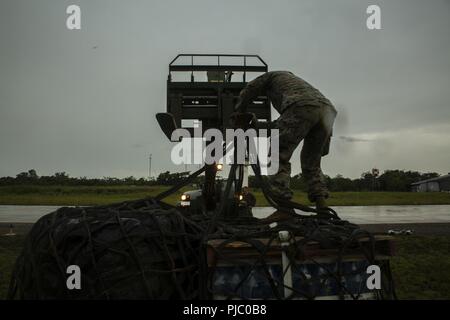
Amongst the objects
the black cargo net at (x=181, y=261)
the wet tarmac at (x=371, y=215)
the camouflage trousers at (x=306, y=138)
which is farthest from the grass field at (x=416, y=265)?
the wet tarmac at (x=371, y=215)

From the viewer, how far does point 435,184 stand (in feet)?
219

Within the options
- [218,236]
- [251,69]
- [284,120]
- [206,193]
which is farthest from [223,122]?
[218,236]

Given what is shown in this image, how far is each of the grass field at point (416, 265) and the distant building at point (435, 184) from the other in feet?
206

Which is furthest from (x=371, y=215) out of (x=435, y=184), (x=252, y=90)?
(x=435, y=184)

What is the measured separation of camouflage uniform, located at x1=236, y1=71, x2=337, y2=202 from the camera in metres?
3.64

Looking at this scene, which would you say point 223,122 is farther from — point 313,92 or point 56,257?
point 56,257

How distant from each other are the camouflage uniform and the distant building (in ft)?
224

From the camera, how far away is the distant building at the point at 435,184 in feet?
211

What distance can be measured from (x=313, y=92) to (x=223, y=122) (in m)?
1.51

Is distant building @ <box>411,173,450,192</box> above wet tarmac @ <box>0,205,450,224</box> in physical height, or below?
below

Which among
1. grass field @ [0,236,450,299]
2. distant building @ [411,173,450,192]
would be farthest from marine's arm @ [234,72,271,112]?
distant building @ [411,173,450,192]

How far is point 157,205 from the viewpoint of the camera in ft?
9.57

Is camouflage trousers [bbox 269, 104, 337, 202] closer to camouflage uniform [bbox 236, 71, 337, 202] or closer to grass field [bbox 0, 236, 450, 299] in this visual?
camouflage uniform [bbox 236, 71, 337, 202]

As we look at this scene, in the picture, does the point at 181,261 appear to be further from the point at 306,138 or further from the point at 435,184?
the point at 435,184
